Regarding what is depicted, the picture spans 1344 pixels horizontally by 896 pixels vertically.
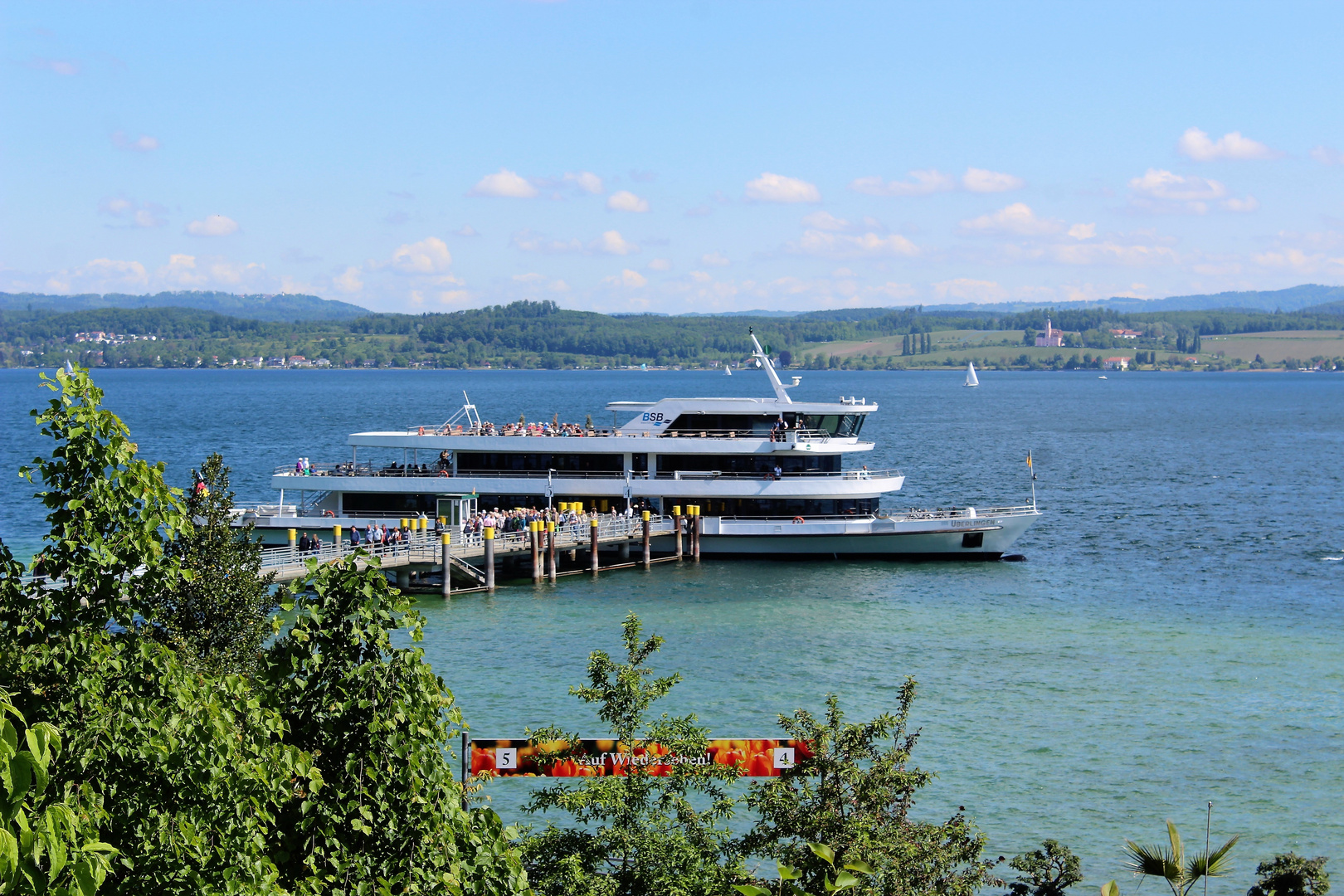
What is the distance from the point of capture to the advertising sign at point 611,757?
16172 millimetres

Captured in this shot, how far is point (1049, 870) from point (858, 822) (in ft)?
18.7

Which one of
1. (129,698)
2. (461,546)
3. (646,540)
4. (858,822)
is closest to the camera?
(129,698)

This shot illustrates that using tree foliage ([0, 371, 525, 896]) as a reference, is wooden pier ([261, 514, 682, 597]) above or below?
below

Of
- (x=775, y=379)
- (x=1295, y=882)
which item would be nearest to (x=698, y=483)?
(x=775, y=379)

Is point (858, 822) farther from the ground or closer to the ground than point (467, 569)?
farther from the ground

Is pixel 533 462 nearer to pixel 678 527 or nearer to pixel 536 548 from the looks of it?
pixel 678 527

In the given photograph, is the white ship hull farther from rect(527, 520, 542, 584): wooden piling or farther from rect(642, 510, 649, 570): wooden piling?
rect(527, 520, 542, 584): wooden piling

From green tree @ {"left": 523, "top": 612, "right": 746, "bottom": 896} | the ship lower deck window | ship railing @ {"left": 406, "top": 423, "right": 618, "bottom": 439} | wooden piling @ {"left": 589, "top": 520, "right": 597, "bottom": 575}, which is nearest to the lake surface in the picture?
wooden piling @ {"left": 589, "top": 520, "right": 597, "bottom": 575}

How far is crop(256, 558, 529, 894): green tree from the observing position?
10164 mm

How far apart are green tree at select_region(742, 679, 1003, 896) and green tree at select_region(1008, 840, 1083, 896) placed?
262 centimetres

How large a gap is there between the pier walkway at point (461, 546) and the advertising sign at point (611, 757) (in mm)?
21101

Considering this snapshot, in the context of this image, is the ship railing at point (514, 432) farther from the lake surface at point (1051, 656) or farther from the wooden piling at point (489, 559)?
the wooden piling at point (489, 559)

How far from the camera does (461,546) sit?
157ft

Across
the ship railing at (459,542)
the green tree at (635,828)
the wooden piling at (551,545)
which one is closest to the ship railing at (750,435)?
the ship railing at (459,542)
